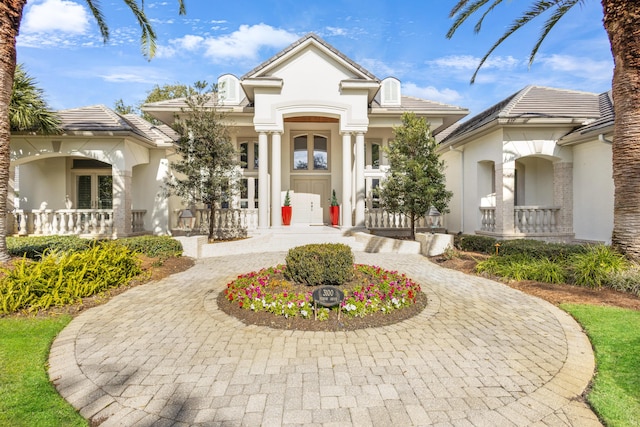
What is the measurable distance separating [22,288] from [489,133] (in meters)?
14.9

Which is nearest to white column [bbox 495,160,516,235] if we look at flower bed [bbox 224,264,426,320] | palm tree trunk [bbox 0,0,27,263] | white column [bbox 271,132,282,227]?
flower bed [bbox 224,264,426,320]

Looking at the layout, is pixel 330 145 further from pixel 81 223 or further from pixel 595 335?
pixel 595 335

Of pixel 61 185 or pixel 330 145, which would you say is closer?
pixel 61 185

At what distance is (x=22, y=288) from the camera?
5547 millimetres

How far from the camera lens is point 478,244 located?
1152 centimetres

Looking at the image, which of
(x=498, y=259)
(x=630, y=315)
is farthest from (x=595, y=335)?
(x=498, y=259)

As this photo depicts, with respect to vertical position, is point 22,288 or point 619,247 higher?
point 619,247

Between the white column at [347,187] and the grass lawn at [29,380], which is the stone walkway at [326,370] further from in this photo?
the white column at [347,187]

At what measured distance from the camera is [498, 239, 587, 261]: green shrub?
8.34 metres

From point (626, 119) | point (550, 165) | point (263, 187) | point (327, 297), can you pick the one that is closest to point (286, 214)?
point (263, 187)

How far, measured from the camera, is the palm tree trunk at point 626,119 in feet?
23.5

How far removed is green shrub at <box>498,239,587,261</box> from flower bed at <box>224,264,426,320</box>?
4643 mm

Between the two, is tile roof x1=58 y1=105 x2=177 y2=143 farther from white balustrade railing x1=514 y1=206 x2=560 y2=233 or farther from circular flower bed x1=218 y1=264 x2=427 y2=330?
white balustrade railing x1=514 y1=206 x2=560 y2=233

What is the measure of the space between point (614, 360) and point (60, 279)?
8.86 meters
